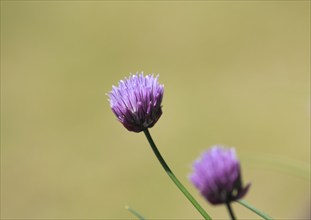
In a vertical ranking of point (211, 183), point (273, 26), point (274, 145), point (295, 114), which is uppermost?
point (273, 26)

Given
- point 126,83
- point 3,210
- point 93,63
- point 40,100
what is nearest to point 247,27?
point 93,63

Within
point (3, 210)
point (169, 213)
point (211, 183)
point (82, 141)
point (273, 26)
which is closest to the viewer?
point (211, 183)

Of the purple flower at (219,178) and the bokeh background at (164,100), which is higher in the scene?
the bokeh background at (164,100)

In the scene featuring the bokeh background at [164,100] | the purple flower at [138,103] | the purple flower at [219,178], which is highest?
the bokeh background at [164,100]

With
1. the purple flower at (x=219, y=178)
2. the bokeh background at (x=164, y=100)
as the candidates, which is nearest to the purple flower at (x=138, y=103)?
the purple flower at (x=219, y=178)

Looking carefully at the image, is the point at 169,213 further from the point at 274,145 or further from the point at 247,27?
the point at 247,27

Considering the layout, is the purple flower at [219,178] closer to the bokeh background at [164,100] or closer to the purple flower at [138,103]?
the purple flower at [138,103]

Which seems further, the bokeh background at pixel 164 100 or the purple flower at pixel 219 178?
the bokeh background at pixel 164 100
